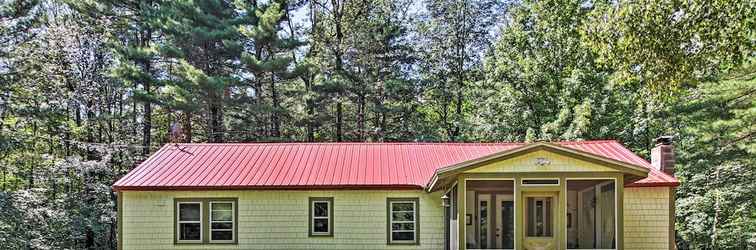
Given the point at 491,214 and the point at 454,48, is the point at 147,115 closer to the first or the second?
the point at 454,48

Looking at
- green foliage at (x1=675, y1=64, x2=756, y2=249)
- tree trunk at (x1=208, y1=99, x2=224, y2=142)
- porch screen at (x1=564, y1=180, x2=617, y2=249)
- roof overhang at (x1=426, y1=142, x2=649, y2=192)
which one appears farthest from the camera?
tree trunk at (x1=208, y1=99, x2=224, y2=142)

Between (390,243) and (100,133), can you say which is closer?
(390,243)

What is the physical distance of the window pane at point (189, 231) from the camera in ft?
47.6

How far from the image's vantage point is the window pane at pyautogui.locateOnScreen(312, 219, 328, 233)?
1455 cm

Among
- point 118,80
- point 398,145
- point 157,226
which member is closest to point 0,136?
point 157,226

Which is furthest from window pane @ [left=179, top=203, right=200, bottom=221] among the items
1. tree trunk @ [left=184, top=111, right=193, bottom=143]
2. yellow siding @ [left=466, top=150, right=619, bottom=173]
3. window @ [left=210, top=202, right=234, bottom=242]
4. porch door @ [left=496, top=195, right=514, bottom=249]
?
tree trunk @ [left=184, top=111, right=193, bottom=143]

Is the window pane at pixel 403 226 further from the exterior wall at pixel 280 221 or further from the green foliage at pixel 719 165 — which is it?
the green foliage at pixel 719 165

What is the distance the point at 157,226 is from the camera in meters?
14.5

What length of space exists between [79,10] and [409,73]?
14.0 m

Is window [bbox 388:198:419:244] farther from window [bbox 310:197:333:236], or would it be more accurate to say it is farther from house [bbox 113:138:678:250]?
window [bbox 310:197:333:236]

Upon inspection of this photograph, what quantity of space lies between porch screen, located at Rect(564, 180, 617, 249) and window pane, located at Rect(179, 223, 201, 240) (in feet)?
27.3

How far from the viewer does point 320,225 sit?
14562mm

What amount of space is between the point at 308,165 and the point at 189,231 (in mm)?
3237

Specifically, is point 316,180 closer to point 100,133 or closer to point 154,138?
point 100,133
